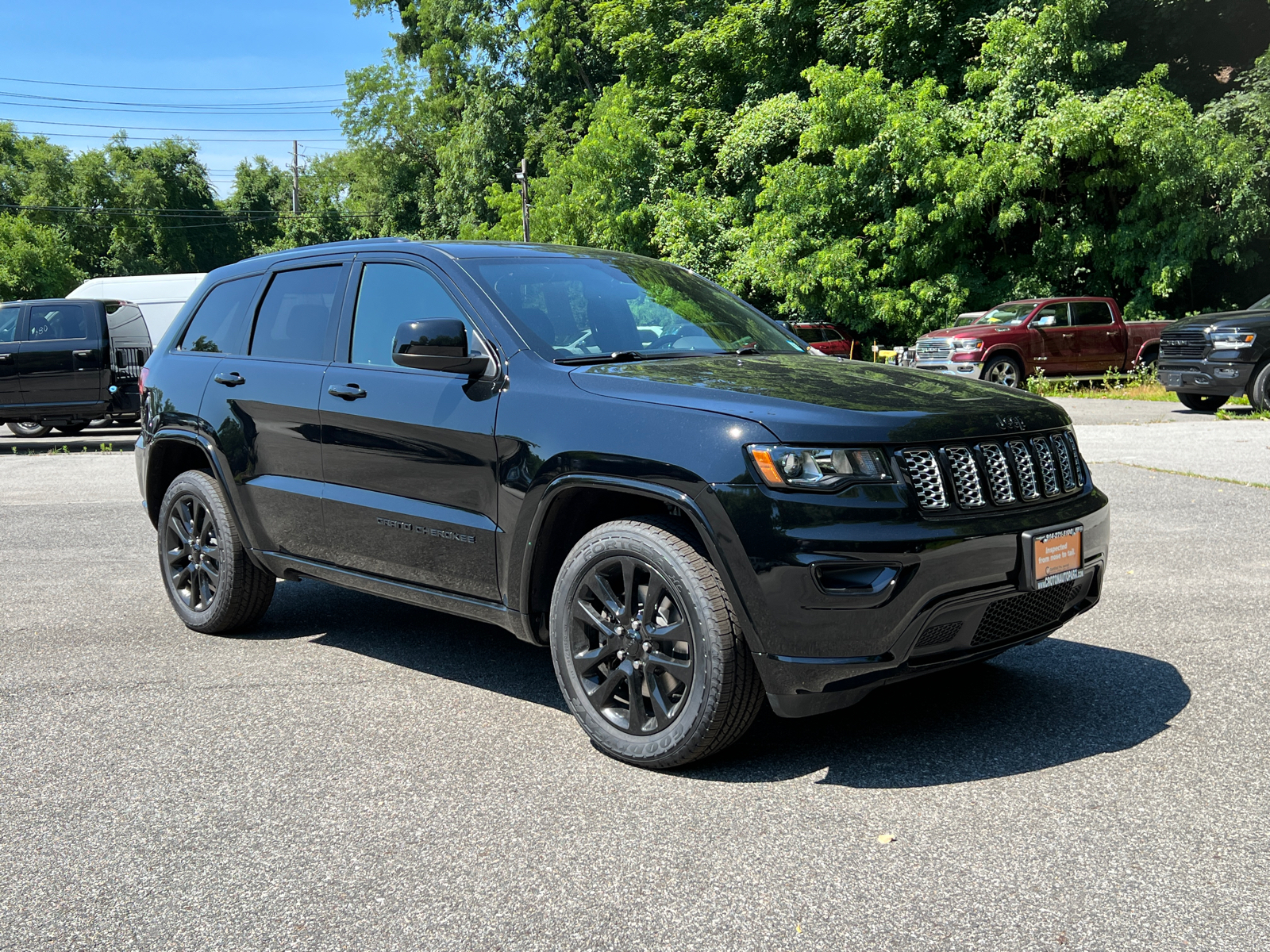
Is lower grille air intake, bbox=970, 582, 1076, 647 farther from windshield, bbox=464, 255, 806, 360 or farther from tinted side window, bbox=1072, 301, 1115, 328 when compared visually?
tinted side window, bbox=1072, 301, 1115, 328

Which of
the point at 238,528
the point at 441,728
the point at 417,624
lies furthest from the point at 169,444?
the point at 441,728

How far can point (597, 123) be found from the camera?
122ft

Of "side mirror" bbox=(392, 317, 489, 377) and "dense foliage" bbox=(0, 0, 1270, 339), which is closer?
"side mirror" bbox=(392, 317, 489, 377)

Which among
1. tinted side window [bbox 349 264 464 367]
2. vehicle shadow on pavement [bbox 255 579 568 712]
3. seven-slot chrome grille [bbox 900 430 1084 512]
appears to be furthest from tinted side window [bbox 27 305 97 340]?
seven-slot chrome grille [bbox 900 430 1084 512]

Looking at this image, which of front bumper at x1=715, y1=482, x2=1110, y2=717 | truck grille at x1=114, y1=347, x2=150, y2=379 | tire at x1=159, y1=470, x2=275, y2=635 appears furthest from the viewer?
truck grille at x1=114, y1=347, x2=150, y2=379

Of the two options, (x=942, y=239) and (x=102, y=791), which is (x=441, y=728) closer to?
(x=102, y=791)

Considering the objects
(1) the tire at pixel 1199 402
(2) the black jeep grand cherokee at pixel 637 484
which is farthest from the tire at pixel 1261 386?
(2) the black jeep grand cherokee at pixel 637 484

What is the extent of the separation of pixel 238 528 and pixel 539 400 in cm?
214

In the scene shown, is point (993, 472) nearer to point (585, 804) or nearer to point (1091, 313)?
point (585, 804)

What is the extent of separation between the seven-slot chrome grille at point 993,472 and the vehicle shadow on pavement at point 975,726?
2.77ft

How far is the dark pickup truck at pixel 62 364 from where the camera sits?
55.3 feet

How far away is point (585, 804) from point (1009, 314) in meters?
20.9

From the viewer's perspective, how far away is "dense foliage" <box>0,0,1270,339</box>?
24.8m

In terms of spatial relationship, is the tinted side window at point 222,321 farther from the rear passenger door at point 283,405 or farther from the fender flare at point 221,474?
the fender flare at point 221,474
